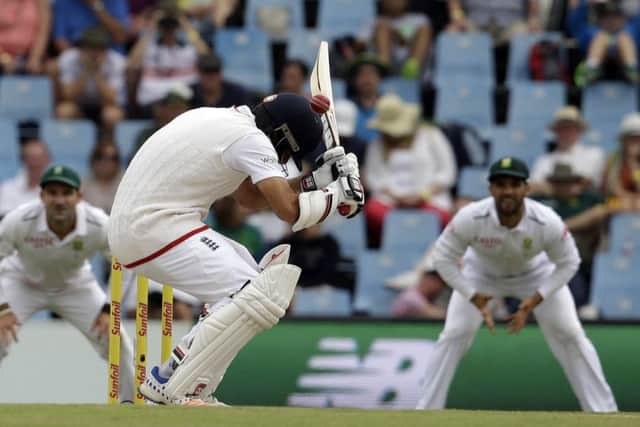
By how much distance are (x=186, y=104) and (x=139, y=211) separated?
18.1 ft

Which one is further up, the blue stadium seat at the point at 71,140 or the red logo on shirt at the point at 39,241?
the red logo on shirt at the point at 39,241

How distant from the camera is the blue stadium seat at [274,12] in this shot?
13.2 m

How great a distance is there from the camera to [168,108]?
11.8 m

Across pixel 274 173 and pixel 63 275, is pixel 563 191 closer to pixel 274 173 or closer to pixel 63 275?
pixel 63 275

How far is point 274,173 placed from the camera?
243 inches

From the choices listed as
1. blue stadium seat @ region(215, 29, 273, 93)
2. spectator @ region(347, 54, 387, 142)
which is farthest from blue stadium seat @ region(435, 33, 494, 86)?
blue stadium seat @ region(215, 29, 273, 93)

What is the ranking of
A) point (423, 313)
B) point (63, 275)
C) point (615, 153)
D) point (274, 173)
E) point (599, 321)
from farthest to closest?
1. point (615, 153)
2. point (423, 313)
3. point (599, 321)
4. point (63, 275)
5. point (274, 173)

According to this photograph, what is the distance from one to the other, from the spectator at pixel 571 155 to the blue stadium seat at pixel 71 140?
3665mm

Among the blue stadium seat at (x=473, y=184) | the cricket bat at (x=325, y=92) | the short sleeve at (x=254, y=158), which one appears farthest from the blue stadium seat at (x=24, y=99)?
the short sleeve at (x=254, y=158)

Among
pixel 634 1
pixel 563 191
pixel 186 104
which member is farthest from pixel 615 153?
pixel 186 104

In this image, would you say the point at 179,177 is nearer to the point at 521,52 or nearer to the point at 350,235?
the point at 350,235

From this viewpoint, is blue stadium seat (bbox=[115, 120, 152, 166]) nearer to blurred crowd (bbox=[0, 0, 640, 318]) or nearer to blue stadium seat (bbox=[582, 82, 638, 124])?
blurred crowd (bbox=[0, 0, 640, 318])

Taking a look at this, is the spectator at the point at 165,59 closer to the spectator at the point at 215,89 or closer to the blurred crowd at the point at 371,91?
the blurred crowd at the point at 371,91

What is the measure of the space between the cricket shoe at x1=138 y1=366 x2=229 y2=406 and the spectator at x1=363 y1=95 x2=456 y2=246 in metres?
5.02
